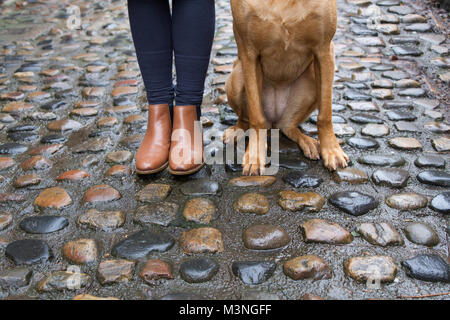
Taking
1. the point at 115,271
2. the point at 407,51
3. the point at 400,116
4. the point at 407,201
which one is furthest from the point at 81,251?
the point at 407,51

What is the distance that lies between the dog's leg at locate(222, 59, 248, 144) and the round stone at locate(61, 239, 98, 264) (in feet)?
4.00

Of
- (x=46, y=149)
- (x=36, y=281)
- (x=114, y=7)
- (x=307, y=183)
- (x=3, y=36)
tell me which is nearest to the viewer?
(x=36, y=281)

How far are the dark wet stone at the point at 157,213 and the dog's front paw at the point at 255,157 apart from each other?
51 centimetres

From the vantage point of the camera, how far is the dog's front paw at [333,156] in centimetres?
237

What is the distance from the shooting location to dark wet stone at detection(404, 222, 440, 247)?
178cm

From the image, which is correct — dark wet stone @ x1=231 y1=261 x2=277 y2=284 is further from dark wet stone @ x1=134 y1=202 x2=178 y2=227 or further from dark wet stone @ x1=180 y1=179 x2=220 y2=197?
dark wet stone @ x1=180 y1=179 x2=220 y2=197

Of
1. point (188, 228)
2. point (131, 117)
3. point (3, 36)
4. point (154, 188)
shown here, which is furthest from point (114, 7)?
point (188, 228)

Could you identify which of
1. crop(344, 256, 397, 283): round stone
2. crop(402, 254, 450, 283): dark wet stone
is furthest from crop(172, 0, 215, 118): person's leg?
crop(402, 254, 450, 283): dark wet stone

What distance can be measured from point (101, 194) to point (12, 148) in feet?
3.03

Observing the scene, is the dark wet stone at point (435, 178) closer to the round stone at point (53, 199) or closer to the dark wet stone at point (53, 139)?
the round stone at point (53, 199)

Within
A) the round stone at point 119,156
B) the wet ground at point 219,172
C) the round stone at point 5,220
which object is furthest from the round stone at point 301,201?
the round stone at point 5,220
